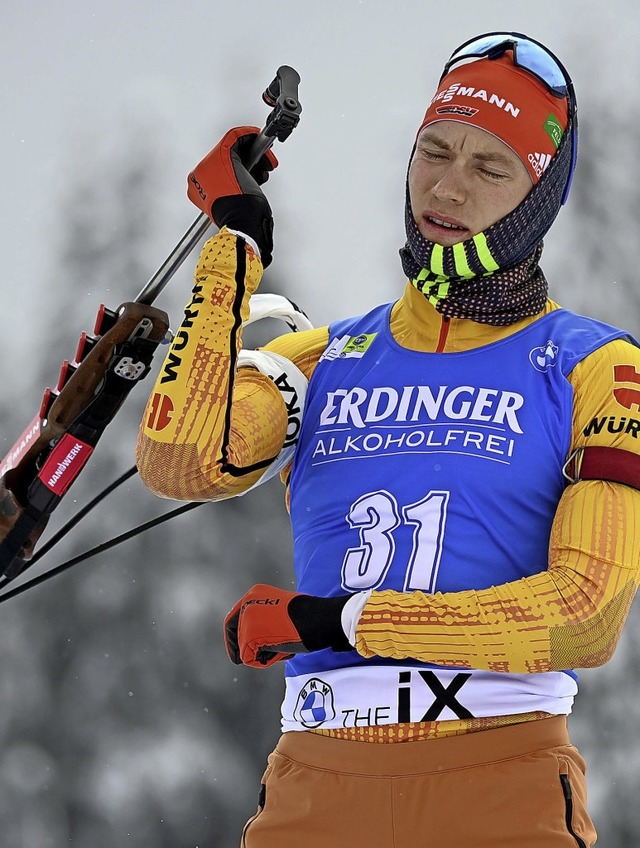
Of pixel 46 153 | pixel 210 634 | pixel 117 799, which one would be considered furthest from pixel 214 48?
pixel 117 799

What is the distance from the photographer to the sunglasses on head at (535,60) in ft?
6.03

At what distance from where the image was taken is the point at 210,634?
5566mm

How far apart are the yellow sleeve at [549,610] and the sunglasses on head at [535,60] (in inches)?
23.3

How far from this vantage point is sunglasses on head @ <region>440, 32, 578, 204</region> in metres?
1.84

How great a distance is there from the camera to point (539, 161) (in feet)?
5.78

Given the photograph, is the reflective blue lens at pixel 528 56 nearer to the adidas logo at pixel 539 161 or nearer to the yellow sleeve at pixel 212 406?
the adidas logo at pixel 539 161

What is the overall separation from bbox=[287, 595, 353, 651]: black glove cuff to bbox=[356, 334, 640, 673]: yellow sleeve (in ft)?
0.11

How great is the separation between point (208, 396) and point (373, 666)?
0.39 metres

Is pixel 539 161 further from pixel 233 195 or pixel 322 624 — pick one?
pixel 322 624

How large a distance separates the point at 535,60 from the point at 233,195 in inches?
19.3

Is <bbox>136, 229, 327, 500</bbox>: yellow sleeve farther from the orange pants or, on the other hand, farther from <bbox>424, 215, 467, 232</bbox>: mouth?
the orange pants

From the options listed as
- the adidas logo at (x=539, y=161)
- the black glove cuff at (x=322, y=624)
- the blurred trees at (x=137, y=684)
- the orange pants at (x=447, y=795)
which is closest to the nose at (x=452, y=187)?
the adidas logo at (x=539, y=161)

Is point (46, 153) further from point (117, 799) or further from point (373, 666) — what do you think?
point (373, 666)

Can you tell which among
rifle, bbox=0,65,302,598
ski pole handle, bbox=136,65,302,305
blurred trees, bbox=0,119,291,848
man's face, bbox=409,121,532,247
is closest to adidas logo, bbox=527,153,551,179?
man's face, bbox=409,121,532,247
